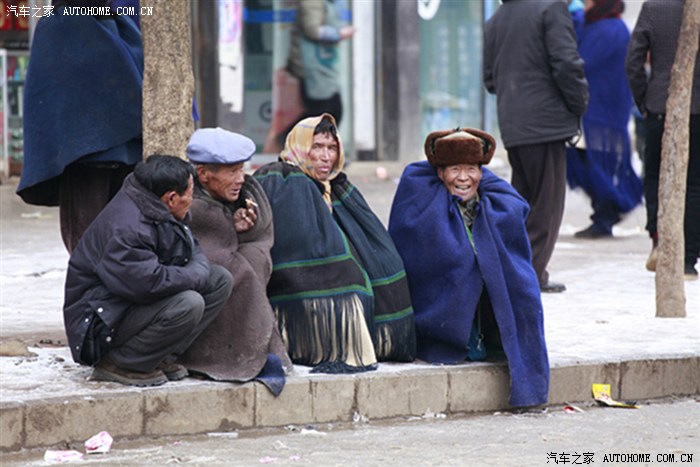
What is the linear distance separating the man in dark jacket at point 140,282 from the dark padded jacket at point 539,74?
146 inches

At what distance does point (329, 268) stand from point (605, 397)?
136 cm

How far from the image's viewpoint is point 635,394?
6711 millimetres

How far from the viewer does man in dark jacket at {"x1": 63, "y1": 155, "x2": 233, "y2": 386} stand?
5.56m

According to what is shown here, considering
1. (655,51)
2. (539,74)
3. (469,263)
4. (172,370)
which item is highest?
(655,51)

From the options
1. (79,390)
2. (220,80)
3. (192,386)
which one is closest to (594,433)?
(192,386)

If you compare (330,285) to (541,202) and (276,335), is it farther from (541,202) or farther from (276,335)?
(541,202)

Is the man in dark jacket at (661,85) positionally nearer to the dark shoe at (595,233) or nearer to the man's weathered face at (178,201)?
the dark shoe at (595,233)

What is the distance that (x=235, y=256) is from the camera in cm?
611

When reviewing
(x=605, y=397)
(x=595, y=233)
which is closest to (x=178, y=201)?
(x=605, y=397)

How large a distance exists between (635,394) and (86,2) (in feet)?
10.1

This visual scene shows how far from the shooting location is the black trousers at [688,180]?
973 cm

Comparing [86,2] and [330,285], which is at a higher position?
[86,2]

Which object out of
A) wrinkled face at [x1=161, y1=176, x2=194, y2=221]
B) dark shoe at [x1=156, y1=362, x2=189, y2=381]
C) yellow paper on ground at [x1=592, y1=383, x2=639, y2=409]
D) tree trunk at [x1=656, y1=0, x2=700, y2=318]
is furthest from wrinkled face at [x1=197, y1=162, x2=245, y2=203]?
tree trunk at [x1=656, y1=0, x2=700, y2=318]

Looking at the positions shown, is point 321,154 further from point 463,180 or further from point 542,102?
point 542,102
